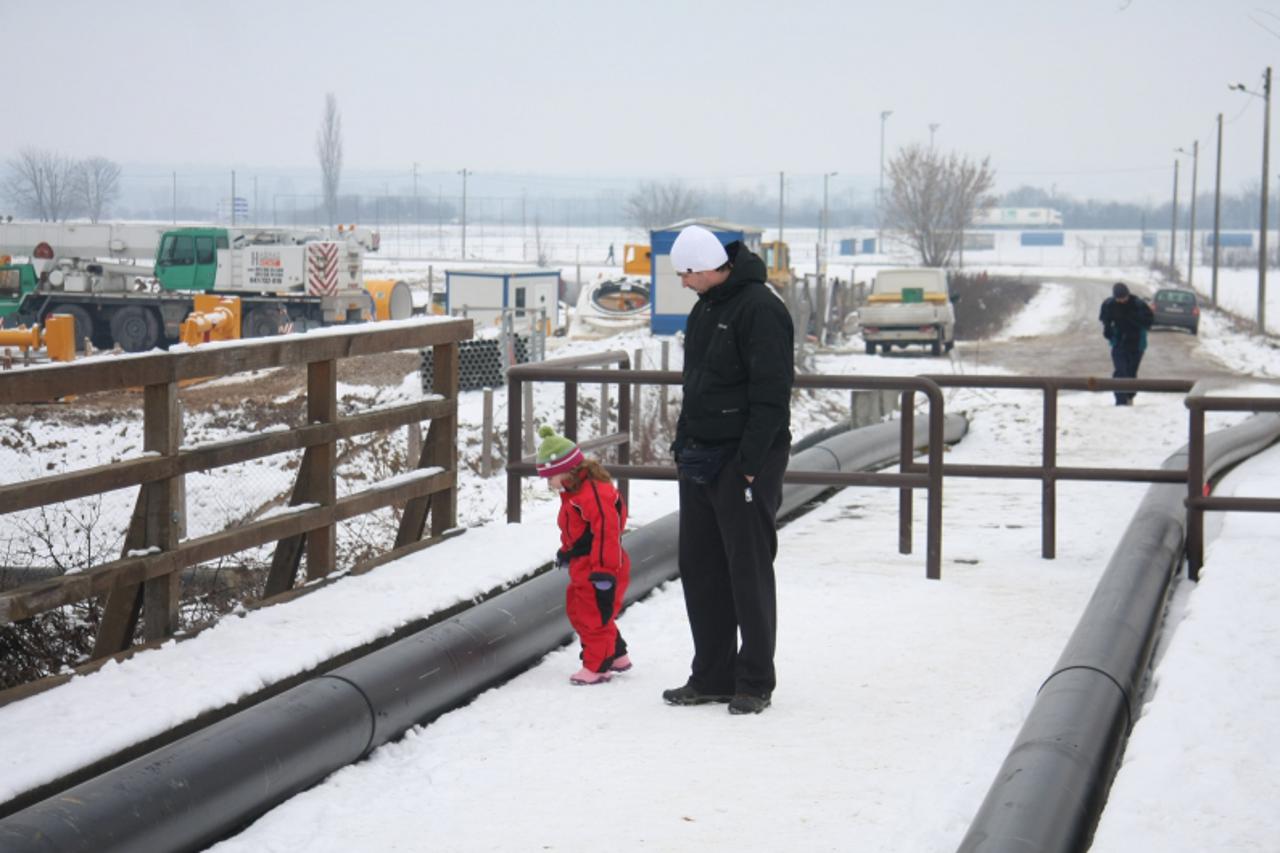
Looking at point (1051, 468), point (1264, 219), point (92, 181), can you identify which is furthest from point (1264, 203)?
point (92, 181)

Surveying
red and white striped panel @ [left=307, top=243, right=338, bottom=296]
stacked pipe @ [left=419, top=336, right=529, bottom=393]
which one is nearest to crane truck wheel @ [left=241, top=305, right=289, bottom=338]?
red and white striped panel @ [left=307, top=243, right=338, bottom=296]

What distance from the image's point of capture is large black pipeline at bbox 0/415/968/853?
452 centimetres

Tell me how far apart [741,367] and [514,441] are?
339 centimetres

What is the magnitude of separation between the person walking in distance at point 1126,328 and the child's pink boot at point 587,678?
51.4 feet

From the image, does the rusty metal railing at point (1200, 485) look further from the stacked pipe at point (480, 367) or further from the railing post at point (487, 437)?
the stacked pipe at point (480, 367)

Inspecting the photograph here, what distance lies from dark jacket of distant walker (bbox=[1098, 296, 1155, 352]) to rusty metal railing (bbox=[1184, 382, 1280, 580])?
12.8 m

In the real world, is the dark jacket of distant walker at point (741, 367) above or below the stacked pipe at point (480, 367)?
above

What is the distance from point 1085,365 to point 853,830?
98.1 feet

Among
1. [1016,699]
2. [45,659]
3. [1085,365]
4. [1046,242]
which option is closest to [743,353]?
[1016,699]

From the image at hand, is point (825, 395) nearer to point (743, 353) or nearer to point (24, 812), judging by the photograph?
point (743, 353)

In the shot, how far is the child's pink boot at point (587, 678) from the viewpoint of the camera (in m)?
6.81

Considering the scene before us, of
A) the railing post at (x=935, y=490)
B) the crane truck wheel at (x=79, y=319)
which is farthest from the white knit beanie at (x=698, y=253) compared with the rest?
the crane truck wheel at (x=79, y=319)

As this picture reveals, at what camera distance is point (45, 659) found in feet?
25.2

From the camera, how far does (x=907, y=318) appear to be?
37219 millimetres
